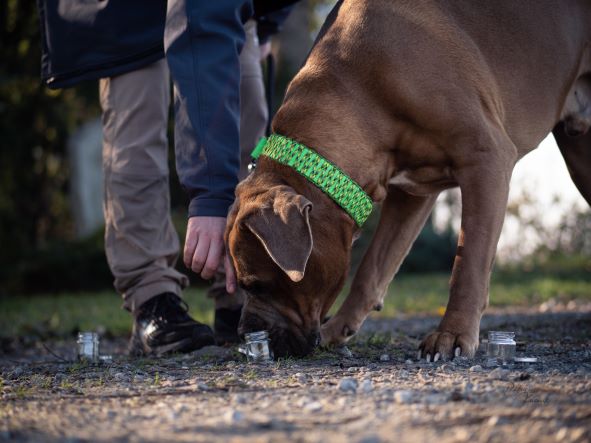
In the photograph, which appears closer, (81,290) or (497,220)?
(497,220)

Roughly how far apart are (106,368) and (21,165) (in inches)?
401

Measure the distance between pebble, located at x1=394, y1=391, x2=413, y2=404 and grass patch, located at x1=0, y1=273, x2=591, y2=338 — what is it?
3.59 metres

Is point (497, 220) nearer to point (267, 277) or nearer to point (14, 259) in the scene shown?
point (267, 277)

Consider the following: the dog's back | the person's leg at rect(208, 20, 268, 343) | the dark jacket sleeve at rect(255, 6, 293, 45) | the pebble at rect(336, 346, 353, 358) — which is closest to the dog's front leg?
the dog's back

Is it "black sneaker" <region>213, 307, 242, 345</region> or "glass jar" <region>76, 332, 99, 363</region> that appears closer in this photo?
"glass jar" <region>76, 332, 99, 363</region>

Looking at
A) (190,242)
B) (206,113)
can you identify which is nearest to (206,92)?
(206,113)

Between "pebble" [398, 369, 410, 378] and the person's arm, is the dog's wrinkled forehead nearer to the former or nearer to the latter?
the person's arm

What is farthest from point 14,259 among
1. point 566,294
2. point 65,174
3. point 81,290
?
point 566,294

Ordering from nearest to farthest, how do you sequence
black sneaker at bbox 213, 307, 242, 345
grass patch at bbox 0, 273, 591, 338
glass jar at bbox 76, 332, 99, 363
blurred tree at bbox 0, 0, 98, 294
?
glass jar at bbox 76, 332, 99, 363 < black sneaker at bbox 213, 307, 242, 345 < grass patch at bbox 0, 273, 591, 338 < blurred tree at bbox 0, 0, 98, 294

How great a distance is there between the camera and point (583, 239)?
36.3ft

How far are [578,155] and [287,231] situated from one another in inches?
91.7

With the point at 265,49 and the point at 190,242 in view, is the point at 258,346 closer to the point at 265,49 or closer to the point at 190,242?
the point at 190,242

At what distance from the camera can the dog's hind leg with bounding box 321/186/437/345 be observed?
13.2 ft

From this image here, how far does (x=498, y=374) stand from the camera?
2.60 m
